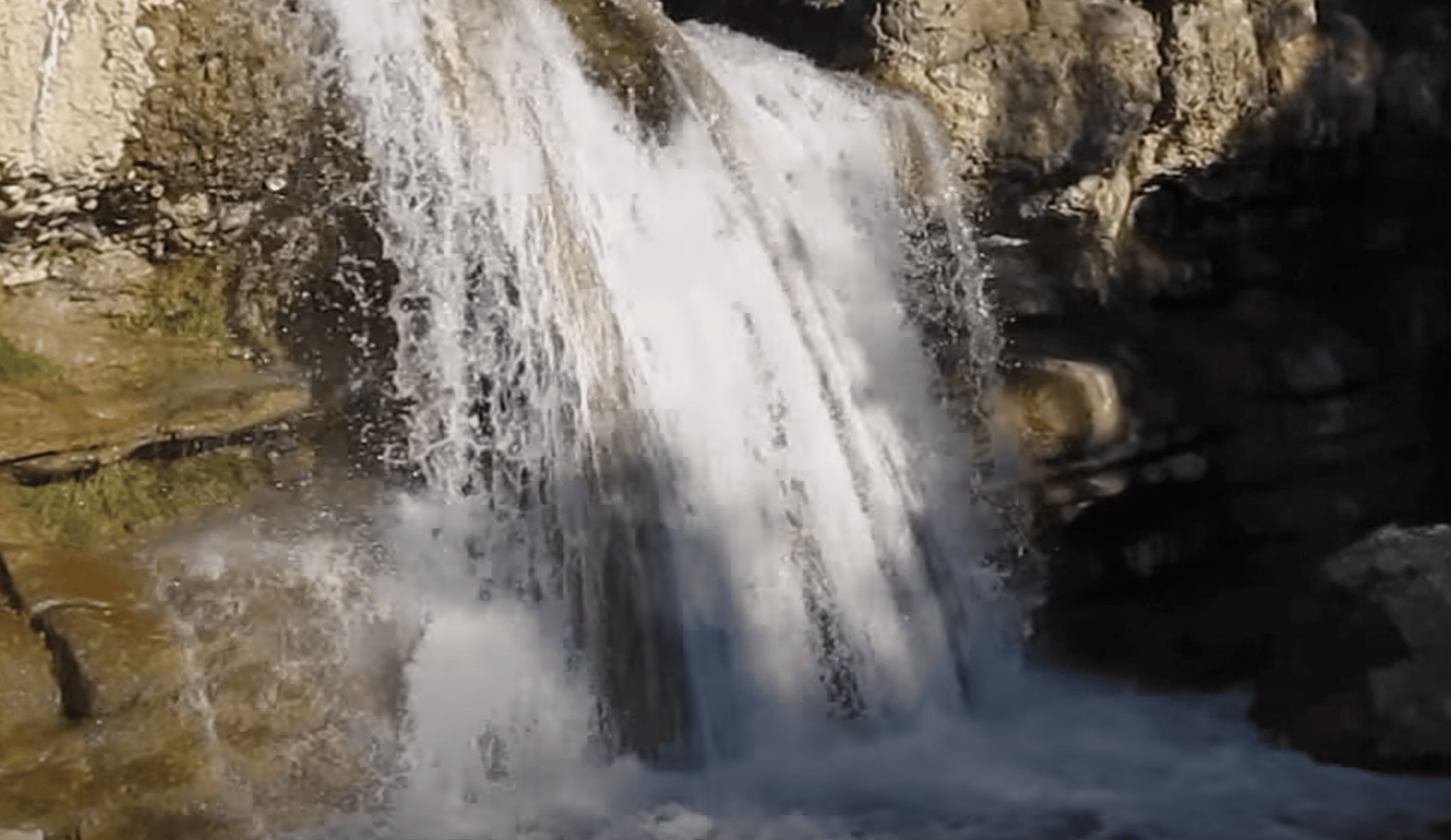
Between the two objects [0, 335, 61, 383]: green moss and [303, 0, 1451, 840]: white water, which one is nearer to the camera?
[0, 335, 61, 383]: green moss

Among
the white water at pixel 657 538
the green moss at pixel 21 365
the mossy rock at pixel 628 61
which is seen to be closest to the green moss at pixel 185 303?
the green moss at pixel 21 365

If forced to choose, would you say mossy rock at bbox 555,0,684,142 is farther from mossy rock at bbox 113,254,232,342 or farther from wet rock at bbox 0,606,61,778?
wet rock at bbox 0,606,61,778

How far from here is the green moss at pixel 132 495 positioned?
6.04 meters

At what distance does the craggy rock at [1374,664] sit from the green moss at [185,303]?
15.1 feet

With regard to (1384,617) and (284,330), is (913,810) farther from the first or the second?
(284,330)

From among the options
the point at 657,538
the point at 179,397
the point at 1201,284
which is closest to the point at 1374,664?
the point at 657,538

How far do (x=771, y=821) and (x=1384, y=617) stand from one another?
2.78 meters

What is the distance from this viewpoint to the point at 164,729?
580cm

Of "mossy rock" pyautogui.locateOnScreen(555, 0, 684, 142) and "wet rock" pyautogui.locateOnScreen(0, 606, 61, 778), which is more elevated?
"mossy rock" pyautogui.locateOnScreen(555, 0, 684, 142)

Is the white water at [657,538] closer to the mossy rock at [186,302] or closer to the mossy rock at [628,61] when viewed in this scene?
the mossy rock at [628,61]

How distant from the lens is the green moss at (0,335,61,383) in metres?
6.20

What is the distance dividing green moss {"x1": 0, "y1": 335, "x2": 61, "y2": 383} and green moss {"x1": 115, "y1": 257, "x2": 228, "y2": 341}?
0.33 meters

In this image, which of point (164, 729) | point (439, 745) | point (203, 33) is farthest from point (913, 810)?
point (203, 33)

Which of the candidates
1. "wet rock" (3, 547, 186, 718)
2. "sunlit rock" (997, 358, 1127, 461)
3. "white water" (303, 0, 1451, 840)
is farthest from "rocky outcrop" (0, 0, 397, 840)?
"sunlit rock" (997, 358, 1127, 461)
